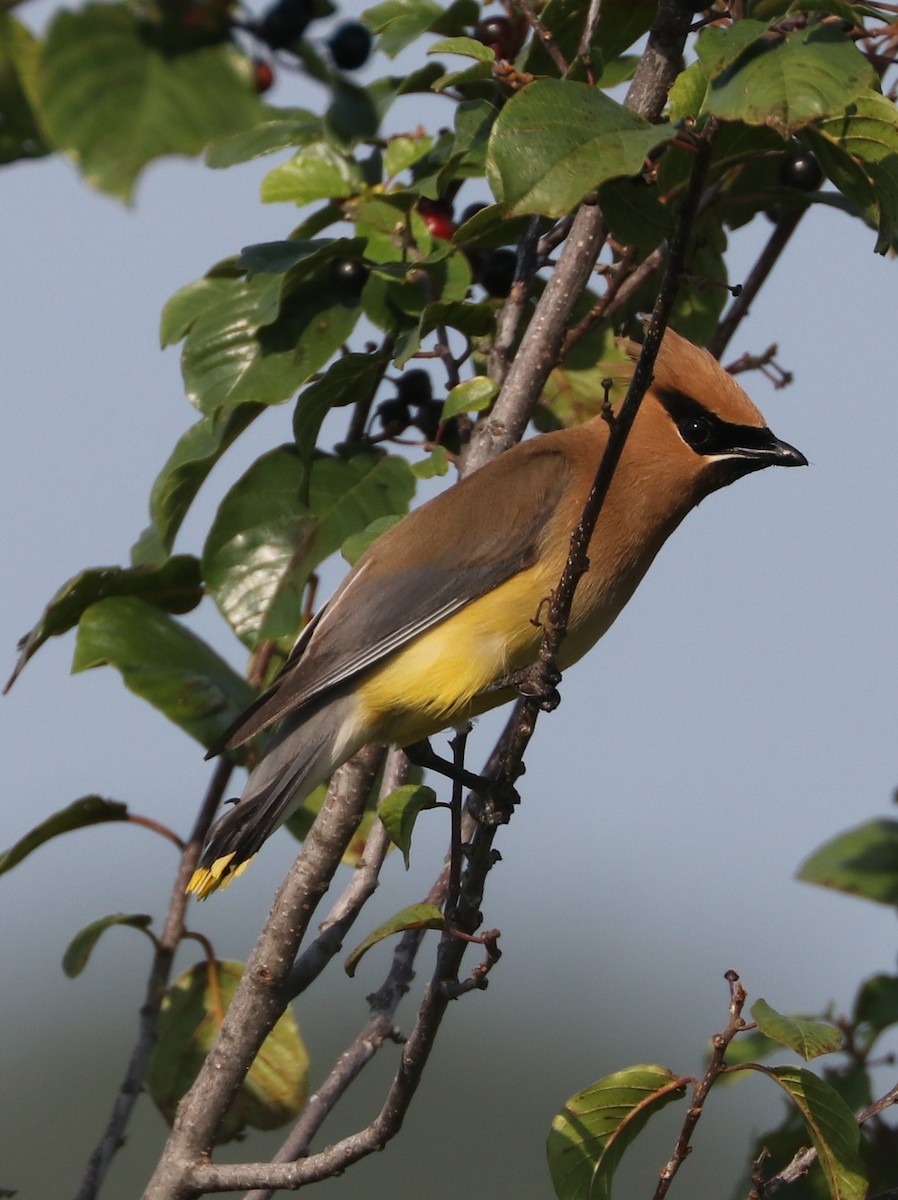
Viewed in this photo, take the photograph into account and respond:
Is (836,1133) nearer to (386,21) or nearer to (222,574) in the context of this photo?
(222,574)

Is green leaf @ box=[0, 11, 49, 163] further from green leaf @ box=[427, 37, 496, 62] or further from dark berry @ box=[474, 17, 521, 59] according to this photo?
dark berry @ box=[474, 17, 521, 59]

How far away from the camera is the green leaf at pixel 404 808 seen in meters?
2.57

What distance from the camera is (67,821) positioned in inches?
133

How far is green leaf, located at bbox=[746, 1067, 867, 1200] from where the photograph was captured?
2424mm

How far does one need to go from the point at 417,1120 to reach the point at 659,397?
23.2 ft

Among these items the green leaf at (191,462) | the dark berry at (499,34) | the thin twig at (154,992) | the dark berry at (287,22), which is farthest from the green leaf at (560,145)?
the thin twig at (154,992)

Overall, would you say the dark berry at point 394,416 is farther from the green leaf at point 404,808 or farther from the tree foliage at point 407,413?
the green leaf at point 404,808

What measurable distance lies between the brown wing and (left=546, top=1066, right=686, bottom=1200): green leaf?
111 cm

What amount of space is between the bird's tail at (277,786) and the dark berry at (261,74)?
2506 millimetres

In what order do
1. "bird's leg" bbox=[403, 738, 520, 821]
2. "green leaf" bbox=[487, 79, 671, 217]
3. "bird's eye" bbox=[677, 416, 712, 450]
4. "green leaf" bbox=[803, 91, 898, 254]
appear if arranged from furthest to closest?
1. "bird's eye" bbox=[677, 416, 712, 450]
2. "bird's leg" bbox=[403, 738, 520, 821]
3. "green leaf" bbox=[803, 91, 898, 254]
4. "green leaf" bbox=[487, 79, 671, 217]

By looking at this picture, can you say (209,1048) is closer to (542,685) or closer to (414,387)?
(542,685)

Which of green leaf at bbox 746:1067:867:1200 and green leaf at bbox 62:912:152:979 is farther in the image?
green leaf at bbox 62:912:152:979

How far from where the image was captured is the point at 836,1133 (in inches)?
95.8

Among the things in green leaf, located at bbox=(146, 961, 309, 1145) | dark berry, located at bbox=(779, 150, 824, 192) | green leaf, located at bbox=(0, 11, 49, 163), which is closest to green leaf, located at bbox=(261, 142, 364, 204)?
dark berry, located at bbox=(779, 150, 824, 192)
